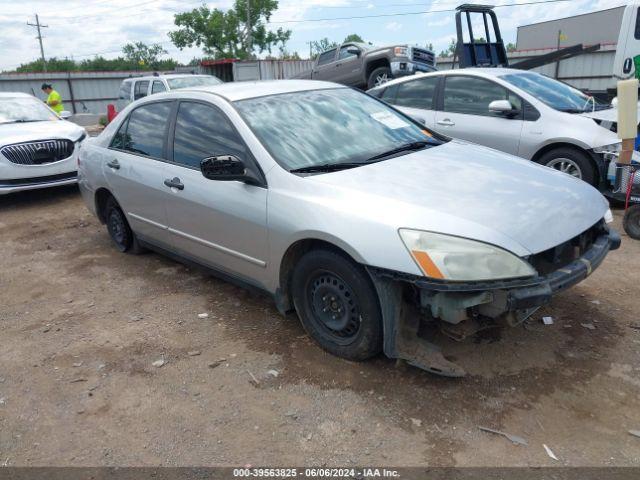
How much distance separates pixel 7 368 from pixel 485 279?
10.2 feet

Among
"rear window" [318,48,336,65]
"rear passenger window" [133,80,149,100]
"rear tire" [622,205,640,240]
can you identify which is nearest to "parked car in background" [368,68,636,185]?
"rear tire" [622,205,640,240]

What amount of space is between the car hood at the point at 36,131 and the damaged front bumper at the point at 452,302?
7.11 m

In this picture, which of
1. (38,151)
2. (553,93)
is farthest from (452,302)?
(38,151)

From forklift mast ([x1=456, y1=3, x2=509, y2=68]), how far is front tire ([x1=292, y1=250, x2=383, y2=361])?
7.69 metres

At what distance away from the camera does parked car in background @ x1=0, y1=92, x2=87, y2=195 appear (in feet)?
25.5

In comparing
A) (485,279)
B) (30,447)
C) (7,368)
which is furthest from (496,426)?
(7,368)

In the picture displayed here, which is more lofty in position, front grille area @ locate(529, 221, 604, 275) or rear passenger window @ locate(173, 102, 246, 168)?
rear passenger window @ locate(173, 102, 246, 168)

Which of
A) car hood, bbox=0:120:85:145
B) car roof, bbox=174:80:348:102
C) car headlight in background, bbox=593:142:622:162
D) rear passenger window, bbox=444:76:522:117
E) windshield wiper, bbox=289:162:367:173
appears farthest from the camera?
car hood, bbox=0:120:85:145

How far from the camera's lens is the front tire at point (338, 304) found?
9.71 ft

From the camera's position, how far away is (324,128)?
378 centimetres

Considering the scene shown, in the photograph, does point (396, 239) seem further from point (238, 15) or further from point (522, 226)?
point (238, 15)

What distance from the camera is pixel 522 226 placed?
2797 millimetres

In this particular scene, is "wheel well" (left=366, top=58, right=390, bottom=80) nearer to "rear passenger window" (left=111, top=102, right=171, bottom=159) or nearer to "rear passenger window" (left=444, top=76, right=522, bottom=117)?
"rear passenger window" (left=444, top=76, right=522, bottom=117)

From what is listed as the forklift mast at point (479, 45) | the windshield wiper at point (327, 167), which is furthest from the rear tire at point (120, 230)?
the forklift mast at point (479, 45)
